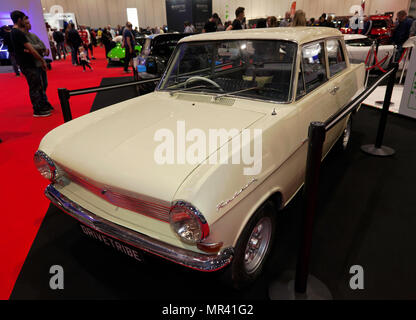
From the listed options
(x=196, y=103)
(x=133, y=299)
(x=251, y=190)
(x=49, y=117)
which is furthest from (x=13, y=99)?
(x=251, y=190)

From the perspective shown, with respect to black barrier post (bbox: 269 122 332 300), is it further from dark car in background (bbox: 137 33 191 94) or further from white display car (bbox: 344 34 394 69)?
white display car (bbox: 344 34 394 69)

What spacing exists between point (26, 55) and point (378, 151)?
20.3 ft

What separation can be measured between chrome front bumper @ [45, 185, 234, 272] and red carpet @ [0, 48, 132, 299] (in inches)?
32.3

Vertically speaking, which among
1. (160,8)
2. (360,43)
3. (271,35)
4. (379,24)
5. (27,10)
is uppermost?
(160,8)

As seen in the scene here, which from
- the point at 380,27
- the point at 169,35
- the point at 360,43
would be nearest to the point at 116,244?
the point at 169,35

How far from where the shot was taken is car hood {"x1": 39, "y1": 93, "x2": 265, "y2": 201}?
157 cm

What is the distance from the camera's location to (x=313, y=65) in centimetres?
264

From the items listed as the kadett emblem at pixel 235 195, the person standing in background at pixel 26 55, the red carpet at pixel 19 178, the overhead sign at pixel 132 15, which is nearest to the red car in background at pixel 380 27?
the red carpet at pixel 19 178

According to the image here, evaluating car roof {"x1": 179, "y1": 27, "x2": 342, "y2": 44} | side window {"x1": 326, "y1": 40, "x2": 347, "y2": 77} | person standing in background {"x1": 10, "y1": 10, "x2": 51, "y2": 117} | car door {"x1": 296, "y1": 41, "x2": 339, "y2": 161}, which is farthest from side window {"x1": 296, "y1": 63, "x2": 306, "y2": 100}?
person standing in background {"x1": 10, "y1": 10, "x2": 51, "y2": 117}

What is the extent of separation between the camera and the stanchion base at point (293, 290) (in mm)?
1869

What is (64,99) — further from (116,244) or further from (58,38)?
(58,38)

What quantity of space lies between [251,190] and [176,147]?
537 mm

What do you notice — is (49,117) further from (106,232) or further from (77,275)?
(106,232)

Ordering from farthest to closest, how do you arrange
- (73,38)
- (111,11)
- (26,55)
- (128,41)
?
(111,11) → (73,38) → (128,41) → (26,55)
